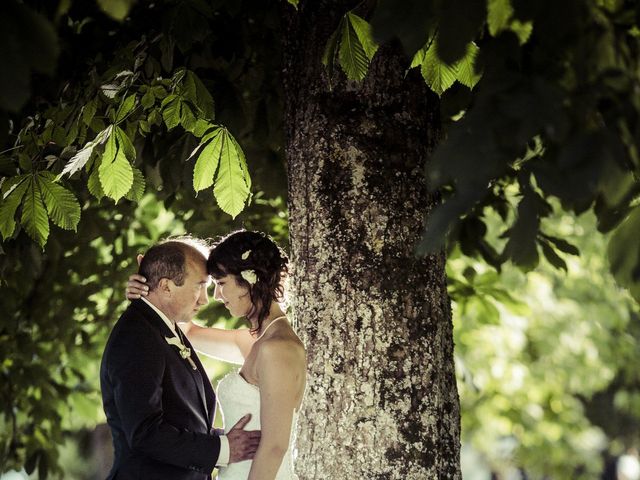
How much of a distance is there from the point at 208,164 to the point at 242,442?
1339 millimetres

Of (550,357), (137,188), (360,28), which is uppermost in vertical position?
(360,28)

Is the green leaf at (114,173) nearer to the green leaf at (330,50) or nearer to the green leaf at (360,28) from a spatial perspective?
the green leaf at (330,50)

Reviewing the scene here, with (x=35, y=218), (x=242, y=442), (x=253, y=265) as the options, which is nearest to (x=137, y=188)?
(x=35, y=218)

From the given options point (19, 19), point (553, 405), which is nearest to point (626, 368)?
point (553, 405)

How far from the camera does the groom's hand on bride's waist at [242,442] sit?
343 cm

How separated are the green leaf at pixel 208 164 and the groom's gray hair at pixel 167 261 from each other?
891 mm

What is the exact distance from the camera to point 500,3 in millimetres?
1787

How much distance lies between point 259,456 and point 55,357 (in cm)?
315

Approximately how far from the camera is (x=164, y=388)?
335 cm

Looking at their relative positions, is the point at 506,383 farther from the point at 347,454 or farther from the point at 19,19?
the point at 19,19

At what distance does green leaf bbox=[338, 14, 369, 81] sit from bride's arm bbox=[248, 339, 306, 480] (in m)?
1.16

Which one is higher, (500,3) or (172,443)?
(500,3)

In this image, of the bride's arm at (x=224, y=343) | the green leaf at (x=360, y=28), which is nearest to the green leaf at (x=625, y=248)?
the green leaf at (x=360, y=28)

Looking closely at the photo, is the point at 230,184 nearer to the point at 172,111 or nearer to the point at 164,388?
the point at 172,111
